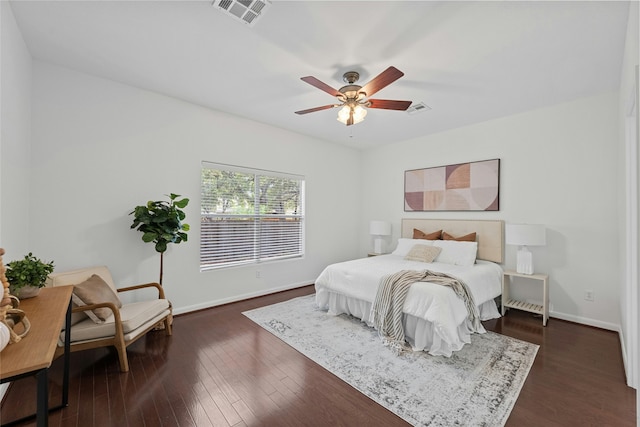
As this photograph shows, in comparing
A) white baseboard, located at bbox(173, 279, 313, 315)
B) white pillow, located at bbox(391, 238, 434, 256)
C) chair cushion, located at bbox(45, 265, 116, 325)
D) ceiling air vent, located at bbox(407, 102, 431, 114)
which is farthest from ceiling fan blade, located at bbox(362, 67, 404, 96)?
white baseboard, located at bbox(173, 279, 313, 315)

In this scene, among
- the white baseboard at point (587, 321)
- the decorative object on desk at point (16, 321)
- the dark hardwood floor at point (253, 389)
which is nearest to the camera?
the decorative object on desk at point (16, 321)

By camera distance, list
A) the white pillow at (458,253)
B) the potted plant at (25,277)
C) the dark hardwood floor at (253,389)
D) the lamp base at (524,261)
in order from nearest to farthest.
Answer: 1. the potted plant at (25,277)
2. the dark hardwood floor at (253,389)
3. the lamp base at (524,261)
4. the white pillow at (458,253)

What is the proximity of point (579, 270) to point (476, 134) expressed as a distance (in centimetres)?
231

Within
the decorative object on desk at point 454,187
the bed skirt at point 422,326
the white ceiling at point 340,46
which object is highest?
the white ceiling at point 340,46

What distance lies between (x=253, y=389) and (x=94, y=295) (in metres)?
1.63

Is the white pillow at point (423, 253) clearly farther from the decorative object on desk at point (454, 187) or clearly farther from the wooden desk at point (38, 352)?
the wooden desk at point (38, 352)

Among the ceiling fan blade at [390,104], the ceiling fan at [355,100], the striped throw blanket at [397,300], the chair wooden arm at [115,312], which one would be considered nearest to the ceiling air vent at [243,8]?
the ceiling fan at [355,100]

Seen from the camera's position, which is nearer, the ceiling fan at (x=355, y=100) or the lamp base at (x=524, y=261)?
the ceiling fan at (x=355, y=100)

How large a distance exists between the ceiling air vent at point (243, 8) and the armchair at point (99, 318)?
8.26 feet

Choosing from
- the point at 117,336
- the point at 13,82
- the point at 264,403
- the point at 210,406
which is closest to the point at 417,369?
the point at 264,403

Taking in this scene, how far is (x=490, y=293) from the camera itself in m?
3.55

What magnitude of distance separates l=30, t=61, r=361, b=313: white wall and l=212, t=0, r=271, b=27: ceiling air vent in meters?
1.98

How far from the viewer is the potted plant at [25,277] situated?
167 centimetres

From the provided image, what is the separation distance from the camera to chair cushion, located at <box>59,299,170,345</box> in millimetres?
2340
